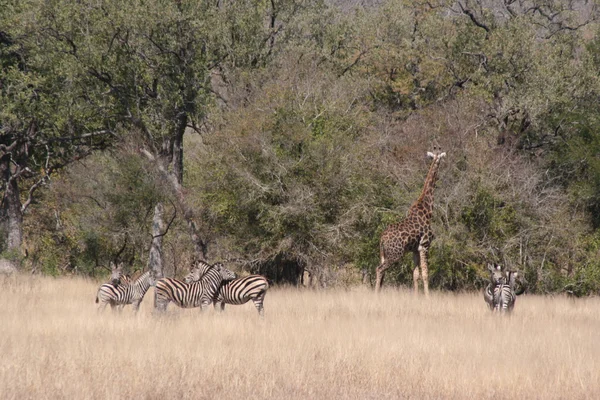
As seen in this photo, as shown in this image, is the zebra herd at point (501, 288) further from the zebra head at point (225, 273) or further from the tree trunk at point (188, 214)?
the tree trunk at point (188, 214)

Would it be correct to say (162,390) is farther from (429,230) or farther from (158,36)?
(158,36)

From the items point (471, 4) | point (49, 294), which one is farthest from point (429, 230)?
point (471, 4)

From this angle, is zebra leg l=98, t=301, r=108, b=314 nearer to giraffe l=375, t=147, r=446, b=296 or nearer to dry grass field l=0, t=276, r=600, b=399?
dry grass field l=0, t=276, r=600, b=399

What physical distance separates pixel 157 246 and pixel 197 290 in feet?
31.1

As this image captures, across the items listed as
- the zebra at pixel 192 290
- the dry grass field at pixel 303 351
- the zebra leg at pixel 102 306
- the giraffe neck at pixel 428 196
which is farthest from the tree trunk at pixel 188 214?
the zebra at pixel 192 290

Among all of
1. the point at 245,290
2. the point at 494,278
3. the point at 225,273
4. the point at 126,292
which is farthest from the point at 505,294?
the point at 126,292

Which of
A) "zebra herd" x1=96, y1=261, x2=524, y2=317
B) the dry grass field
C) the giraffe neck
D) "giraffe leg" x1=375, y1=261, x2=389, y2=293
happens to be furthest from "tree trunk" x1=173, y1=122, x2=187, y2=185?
"zebra herd" x1=96, y1=261, x2=524, y2=317

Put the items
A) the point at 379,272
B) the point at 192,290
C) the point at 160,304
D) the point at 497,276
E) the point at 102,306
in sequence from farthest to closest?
the point at 379,272 < the point at 497,276 < the point at 102,306 < the point at 192,290 < the point at 160,304

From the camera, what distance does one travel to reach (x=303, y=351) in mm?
13344

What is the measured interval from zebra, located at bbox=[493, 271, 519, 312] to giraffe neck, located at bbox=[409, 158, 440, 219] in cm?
406

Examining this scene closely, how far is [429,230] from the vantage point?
2191 cm

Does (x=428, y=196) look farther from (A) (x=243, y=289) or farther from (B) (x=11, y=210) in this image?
(B) (x=11, y=210)

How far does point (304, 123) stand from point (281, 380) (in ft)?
45.3

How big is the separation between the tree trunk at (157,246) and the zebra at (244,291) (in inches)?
345
